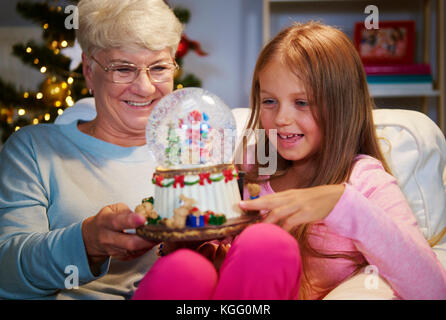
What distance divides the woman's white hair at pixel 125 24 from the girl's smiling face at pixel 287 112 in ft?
1.02

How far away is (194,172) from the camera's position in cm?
97

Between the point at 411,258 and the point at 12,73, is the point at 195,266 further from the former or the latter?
the point at 12,73

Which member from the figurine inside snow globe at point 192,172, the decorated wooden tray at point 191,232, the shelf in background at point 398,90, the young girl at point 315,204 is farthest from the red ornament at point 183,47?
the decorated wooden tray at point 191,232

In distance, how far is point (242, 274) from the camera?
0.84 m

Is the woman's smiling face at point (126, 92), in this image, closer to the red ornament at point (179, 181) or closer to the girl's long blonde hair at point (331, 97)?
the girl's long blonde hair at point (331, 97)

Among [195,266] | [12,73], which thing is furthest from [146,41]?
[12,73]

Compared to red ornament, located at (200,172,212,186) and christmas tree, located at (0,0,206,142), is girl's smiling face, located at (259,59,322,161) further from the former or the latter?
christmas tree, located at (0,0,206,142)

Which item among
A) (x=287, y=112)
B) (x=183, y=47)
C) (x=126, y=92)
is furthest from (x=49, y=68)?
(x=287, y=112)

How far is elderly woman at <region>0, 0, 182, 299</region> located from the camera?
3.74ft

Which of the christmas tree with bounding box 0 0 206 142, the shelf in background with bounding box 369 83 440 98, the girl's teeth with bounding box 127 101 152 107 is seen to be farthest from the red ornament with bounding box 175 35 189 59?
the girl's teeth with bounding box 127 101 152 107

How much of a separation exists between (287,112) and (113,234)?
55 centimetres

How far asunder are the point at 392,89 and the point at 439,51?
37 cm

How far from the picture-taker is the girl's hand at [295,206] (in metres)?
0.96

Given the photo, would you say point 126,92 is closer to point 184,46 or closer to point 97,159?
point 97,159
